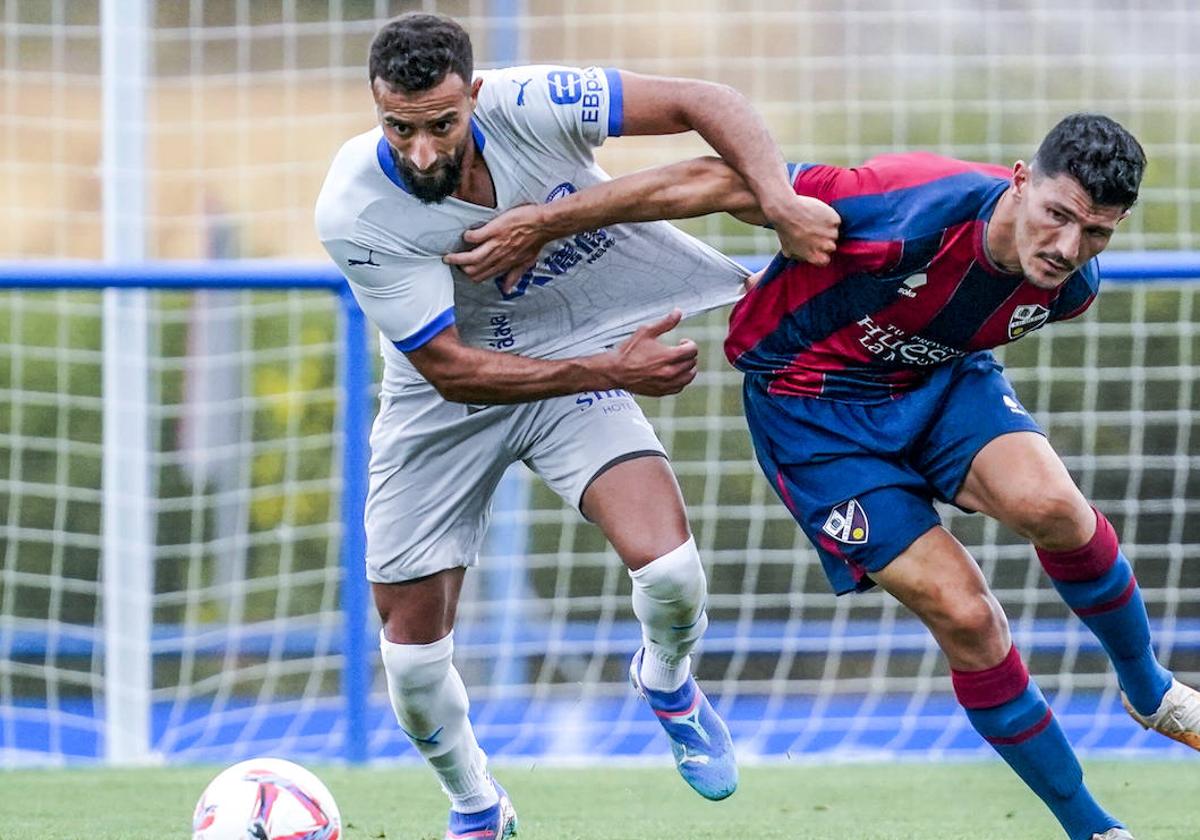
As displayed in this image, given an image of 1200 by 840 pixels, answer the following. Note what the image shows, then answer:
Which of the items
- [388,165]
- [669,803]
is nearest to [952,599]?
[388,165]

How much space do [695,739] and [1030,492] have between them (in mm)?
1155

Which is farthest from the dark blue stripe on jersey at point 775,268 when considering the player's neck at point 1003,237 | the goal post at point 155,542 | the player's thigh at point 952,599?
the goal post at point 155,542

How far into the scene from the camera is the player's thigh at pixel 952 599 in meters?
3.89

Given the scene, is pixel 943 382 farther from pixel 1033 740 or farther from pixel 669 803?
pixel 669 803

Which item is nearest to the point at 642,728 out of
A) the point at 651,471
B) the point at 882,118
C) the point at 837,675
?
the point at 837,675

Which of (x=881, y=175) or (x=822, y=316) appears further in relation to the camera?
(x=822, y=316)

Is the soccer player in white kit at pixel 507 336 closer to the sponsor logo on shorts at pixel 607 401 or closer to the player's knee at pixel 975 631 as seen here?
the sponsor logo on shorts at pixel 607 401

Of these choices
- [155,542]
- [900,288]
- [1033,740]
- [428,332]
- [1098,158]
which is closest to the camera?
[1098,158]

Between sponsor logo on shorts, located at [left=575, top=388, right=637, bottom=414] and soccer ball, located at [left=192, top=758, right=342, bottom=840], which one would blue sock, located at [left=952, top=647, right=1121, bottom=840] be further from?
soccer ball, located at [left=192, top=758, right=342, bottom=840]

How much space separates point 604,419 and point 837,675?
4.57 meters

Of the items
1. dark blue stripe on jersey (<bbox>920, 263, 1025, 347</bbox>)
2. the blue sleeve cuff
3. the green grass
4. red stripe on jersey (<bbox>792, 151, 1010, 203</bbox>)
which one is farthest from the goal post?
dark blue stripe on jersey (<bbox>920, 263, 1025, 347</bbox>)

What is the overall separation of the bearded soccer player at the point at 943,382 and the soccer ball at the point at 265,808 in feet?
4.06

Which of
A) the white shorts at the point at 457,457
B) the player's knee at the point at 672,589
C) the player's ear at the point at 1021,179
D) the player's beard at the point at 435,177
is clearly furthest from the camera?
the white shorts at the point at 457,457

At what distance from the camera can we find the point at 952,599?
388cm
